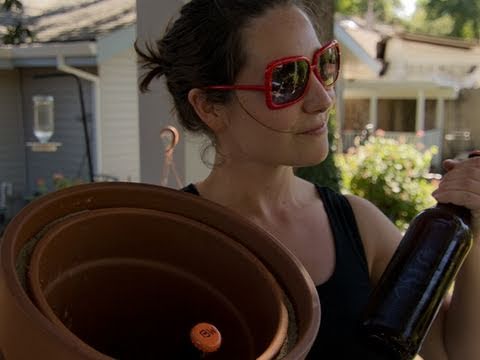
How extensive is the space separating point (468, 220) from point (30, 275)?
2.61 feet

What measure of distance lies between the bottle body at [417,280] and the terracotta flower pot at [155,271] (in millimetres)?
236

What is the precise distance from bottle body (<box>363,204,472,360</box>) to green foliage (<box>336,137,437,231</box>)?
568cm

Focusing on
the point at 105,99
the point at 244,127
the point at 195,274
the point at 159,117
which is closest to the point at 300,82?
the point at 244,127

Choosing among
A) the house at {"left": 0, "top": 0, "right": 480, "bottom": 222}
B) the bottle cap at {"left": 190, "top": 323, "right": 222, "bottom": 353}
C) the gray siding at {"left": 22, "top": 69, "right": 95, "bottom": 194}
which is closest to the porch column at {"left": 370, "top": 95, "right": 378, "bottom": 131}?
the house at {"left": 0, "top": 0, "right": 480, "bottom": 222}

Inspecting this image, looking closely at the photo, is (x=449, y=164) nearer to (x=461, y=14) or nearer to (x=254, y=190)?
(x=254, y=190)

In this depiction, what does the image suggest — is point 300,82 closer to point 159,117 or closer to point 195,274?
point 195,274

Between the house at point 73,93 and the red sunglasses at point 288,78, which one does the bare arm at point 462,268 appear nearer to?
the red sunglasses at point 288,78

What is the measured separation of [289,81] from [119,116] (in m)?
7.20

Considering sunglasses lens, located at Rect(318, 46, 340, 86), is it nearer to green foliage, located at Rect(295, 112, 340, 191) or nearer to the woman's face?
the woman's face

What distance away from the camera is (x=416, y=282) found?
1.08m

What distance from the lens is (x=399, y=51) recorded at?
15.9 meters

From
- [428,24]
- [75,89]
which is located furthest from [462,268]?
[428,24]

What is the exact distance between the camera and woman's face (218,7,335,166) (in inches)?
42.9

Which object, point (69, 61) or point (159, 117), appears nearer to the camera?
point (159, 117)
